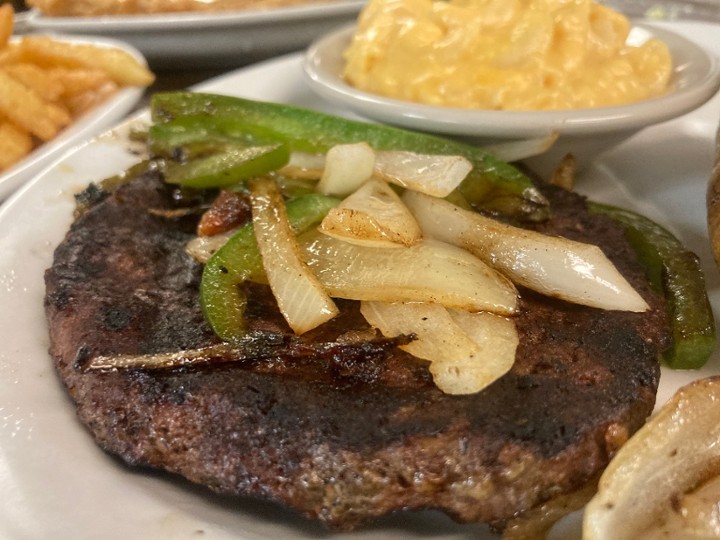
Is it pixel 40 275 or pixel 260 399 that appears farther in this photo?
pixel 40 275

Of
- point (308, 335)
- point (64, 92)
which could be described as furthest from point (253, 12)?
point (308, 335)

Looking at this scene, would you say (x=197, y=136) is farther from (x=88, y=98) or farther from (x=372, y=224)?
(x=88, y=98)

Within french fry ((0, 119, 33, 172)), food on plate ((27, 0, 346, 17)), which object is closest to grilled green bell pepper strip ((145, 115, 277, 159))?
french fry ((0, 119, 33, 172))

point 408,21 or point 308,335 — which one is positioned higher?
point 408,21

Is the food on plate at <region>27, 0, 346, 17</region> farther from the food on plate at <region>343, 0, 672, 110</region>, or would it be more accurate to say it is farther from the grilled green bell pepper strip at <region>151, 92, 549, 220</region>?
the grilled green bell pepper strip at <region>151, 92, 549, 220</region>

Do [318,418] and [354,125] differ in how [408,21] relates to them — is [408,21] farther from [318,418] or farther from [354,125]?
[318,418]

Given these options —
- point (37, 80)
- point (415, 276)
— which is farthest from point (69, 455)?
point (37, 80)
